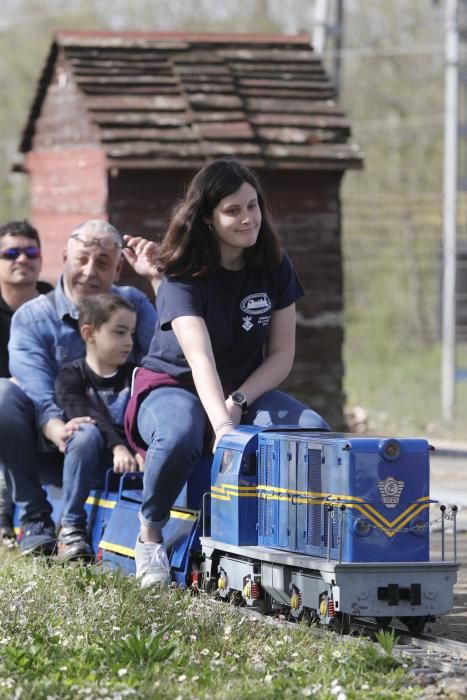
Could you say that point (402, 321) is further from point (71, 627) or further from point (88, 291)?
point (71, 627)

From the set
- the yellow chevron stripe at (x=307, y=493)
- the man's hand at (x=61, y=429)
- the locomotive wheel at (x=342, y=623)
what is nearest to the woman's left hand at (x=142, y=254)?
the man's hand at (x=61, y=429)

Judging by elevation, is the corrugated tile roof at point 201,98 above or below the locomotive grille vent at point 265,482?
above

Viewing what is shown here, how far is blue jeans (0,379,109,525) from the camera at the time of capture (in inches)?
289

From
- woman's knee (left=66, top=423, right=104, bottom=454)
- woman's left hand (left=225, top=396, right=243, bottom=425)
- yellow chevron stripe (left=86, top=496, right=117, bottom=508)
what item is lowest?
yellow chevron stripe (left=86, top=496, right=117, bottom=508)

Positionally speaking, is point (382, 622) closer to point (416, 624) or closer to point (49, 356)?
point (416, 624)

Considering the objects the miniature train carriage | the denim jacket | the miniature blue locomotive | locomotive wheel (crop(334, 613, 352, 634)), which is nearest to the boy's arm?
the denim jacket

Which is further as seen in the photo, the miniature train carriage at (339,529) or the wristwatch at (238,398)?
the wristwatch at (238,398)

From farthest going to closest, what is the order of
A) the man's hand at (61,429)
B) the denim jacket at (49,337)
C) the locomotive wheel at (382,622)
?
the denim jacket at (49,337), the man's hand at (61,429), the locomotive wheel at (382,622)

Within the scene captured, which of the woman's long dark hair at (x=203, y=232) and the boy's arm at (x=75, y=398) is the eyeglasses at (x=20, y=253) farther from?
the woman's long dark hair at (x=203, y=232)

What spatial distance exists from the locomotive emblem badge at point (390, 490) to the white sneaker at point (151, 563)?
1243 millimetres

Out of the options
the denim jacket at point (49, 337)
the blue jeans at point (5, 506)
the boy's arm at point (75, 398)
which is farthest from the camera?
the blue jeans at point (5, 506)

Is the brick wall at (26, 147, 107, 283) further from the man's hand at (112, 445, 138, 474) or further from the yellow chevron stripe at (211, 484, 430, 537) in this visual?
the yellow chevron stripe at (211, 484, 430, 537)

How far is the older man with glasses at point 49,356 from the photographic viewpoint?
7605mm

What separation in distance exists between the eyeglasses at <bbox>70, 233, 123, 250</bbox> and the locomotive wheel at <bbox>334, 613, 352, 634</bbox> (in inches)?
119
